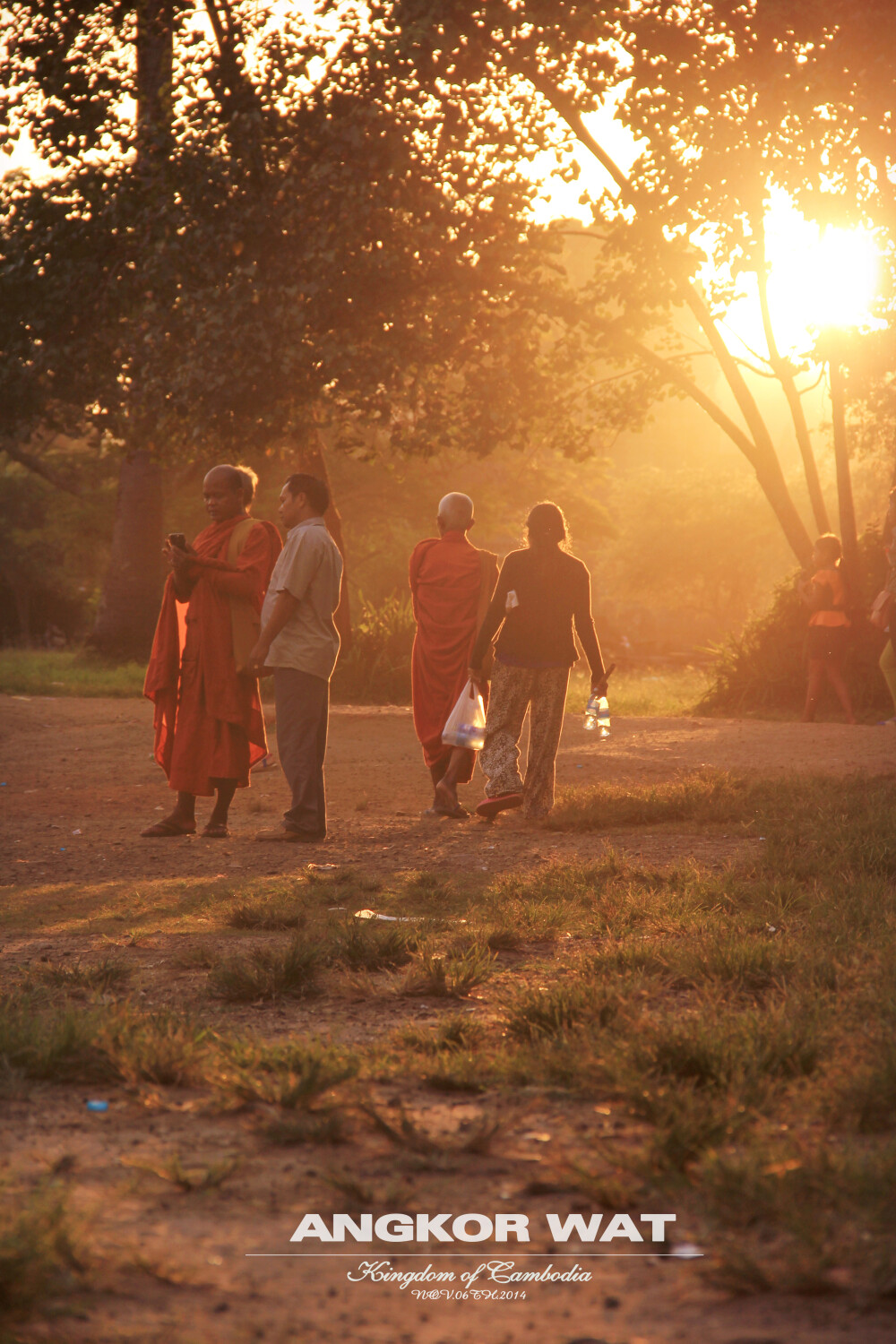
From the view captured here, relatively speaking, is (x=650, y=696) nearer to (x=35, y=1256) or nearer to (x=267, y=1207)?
(x=267, y=1207)

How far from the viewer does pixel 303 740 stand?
7070mm

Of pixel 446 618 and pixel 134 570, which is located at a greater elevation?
pixel 134 570

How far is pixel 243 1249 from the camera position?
214 centimetres

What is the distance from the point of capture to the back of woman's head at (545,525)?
7.72 m

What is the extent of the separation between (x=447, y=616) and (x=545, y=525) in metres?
1.00

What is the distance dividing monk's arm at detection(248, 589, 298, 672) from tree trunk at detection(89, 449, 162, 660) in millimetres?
15312

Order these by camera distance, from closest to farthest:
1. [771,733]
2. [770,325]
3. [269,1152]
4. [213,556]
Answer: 1. [269,1152]
2. [213,556]
3. [771,733]
4. [770,325]

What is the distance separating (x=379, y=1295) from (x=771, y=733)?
996cm

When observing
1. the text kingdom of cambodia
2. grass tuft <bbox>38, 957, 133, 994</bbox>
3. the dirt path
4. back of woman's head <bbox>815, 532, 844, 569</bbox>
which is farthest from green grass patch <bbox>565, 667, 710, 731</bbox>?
the text kingdom of cambodia

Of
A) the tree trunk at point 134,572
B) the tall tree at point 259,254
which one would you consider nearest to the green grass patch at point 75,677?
the tree trunk at point 134,572

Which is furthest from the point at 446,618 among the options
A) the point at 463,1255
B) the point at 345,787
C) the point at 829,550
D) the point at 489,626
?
the point at 463,1255

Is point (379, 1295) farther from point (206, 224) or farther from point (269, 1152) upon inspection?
point (206, 224)

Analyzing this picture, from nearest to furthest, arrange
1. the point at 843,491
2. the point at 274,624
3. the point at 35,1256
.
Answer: the point at 35,1256 → the point at 274,624 → the point at 843,491

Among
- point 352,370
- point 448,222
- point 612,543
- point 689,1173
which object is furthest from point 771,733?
point 612,543
